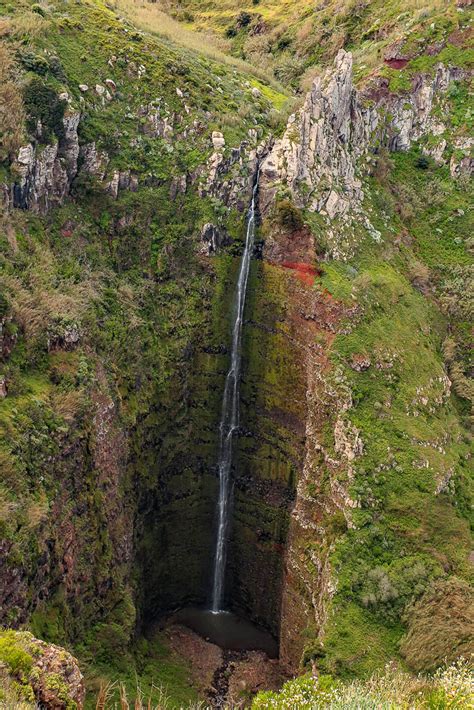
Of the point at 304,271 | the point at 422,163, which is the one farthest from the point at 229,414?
the point at 422,163

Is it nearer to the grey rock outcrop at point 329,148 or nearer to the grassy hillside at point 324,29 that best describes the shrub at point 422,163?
the grey rock outcrop at point 329,148

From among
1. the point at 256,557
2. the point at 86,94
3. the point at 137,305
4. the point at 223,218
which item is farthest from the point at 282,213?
the point at 256,557

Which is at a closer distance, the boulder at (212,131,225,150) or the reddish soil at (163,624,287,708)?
the reddish soil at (163,624,287,708)

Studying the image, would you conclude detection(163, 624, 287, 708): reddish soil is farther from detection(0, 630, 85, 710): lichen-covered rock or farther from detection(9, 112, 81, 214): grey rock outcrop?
detection(9, 112, 81, 214): grey rock outcrop

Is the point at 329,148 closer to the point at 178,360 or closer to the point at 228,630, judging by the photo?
the point at 178,360

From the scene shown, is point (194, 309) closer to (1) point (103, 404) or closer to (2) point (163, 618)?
(1) point (103, 404)

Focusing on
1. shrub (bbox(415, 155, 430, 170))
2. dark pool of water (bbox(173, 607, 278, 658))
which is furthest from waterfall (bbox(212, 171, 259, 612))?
shrub (bbox(415, 155, 430, 170))
